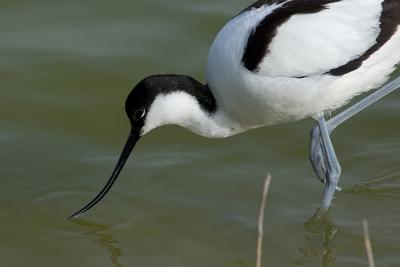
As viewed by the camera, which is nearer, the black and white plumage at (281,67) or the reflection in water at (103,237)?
the black and white plumage at (281,67)

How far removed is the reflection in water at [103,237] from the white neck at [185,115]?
67 cm

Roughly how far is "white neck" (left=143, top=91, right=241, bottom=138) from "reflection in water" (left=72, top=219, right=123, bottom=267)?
0.67 metres

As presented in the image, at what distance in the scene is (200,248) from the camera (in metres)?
5.58

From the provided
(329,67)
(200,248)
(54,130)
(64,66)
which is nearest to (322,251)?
(200,248)

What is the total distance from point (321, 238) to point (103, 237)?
1.31 meters

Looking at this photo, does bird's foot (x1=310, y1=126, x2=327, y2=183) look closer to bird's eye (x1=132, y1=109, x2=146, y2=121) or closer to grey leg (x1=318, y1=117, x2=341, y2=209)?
grey leg (x1=318, y1=117, x2=341, y2=209)

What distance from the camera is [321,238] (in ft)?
18.7

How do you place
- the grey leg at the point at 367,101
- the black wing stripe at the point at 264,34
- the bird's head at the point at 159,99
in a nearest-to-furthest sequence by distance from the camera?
the black wing stripe at the point at 264,34, the bird's head at the point at 159,99, the grey leg at the point at 367,101

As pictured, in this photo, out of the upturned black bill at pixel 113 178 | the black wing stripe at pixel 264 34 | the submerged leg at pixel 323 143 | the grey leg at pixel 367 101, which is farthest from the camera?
the grey leg at pixel 367 101

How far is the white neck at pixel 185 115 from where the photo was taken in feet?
18.2

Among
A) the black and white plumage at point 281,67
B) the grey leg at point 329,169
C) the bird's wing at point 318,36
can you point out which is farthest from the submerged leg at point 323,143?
the bird's wing at point 318,36

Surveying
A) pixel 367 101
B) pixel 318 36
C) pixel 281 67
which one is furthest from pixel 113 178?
pixel 367 101

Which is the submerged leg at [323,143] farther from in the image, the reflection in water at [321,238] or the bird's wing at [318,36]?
the bird's wing at [318,36]

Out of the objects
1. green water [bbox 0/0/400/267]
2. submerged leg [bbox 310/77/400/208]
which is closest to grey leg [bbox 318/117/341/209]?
submerged leg [bbox 310/77/400/208]
